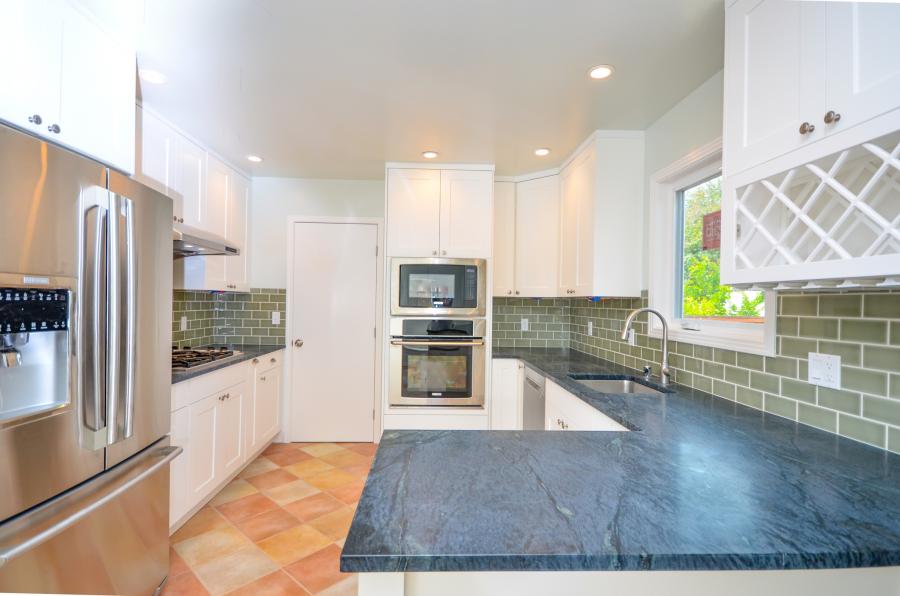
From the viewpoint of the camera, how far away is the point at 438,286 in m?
3.05

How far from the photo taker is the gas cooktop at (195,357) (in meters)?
2.30

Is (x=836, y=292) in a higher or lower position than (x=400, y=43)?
lower

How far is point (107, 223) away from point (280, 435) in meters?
2.71

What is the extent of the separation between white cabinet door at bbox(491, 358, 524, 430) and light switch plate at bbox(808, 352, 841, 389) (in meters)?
1.87

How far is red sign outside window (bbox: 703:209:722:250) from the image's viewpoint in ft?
6.37

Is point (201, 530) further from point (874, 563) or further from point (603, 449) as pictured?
point (874, 563)

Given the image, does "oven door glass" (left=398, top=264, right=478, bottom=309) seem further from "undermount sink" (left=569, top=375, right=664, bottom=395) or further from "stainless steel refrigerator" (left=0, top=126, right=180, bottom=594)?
"stainless steel refrigerator" (left=0, top=126, right=180, bottom=594)

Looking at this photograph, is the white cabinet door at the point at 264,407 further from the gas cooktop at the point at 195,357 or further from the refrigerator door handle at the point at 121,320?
the refrigerator door handle at the point at 121,320

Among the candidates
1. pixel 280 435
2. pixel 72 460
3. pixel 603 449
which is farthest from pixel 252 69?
pixel 280 435

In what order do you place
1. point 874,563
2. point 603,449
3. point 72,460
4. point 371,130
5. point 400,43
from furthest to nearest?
1. point 371,130
2. point 400,43
3. point 72,460
4. point 603,449
5. point 874,563

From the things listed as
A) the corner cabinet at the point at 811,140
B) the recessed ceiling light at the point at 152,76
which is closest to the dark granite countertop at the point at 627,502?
the corner cabinet at the point at 811,140

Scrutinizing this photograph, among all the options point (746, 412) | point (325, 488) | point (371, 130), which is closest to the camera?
point (746, 412)

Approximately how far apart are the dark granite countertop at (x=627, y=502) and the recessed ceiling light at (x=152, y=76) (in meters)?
1.97

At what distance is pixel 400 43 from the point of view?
1639mm
